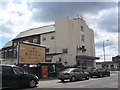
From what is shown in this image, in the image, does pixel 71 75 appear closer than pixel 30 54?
Yes

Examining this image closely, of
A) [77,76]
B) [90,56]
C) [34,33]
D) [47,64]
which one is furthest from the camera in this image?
[34,33]

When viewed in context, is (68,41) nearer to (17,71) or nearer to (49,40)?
(49,40)

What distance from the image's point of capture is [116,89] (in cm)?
1666

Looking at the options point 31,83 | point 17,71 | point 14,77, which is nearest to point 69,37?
point 31,83

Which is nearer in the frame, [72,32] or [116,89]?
[116,89]

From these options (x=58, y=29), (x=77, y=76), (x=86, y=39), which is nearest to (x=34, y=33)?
(x=58, y=29)

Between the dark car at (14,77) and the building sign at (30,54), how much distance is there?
43.5 ft

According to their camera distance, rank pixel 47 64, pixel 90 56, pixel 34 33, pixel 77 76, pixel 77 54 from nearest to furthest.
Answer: pixel 77 76 < pixel 47 64 < pixel 77 54 < pixel 90 56 < pixel 34 33

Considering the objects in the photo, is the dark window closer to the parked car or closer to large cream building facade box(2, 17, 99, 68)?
the parked car

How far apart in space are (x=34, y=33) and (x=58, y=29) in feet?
31.2

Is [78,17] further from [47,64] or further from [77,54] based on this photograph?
[47,64]

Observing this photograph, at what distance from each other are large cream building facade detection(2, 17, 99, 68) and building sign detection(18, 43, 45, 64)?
65.9 ft

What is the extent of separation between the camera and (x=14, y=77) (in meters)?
17.5

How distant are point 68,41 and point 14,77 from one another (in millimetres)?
39653
